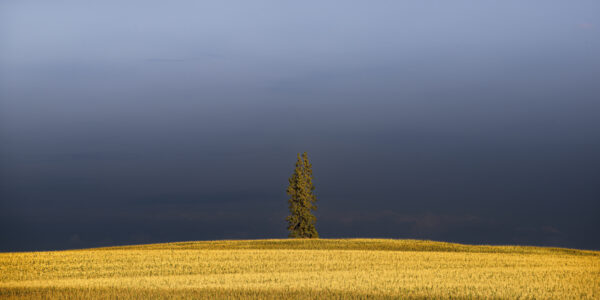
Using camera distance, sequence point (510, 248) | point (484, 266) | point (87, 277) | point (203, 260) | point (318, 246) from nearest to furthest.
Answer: point (87, 277) → point (484, 266) → point (203, 260) → point (510, 248) → point (318, 246)

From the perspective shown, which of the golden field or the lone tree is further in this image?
the lone tree

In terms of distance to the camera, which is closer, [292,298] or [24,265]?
[292,298]

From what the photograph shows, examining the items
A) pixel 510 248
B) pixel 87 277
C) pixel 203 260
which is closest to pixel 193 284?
pixel 87 277

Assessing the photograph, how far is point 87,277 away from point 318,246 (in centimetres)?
2073

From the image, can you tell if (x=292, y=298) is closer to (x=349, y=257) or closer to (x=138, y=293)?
(x=138, y=293)

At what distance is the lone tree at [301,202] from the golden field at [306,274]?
555 inches

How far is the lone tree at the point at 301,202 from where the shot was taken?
198 ft

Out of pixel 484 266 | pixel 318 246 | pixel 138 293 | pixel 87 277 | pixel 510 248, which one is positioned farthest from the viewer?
pixel 318 246

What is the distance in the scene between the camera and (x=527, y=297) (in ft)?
71.2

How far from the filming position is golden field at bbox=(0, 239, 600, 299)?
22609 mm

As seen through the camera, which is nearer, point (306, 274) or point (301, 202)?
point (306, 274)

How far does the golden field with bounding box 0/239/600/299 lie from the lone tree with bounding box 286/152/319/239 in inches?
555

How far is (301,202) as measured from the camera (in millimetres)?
61125

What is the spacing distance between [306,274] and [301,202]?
32599 mm
